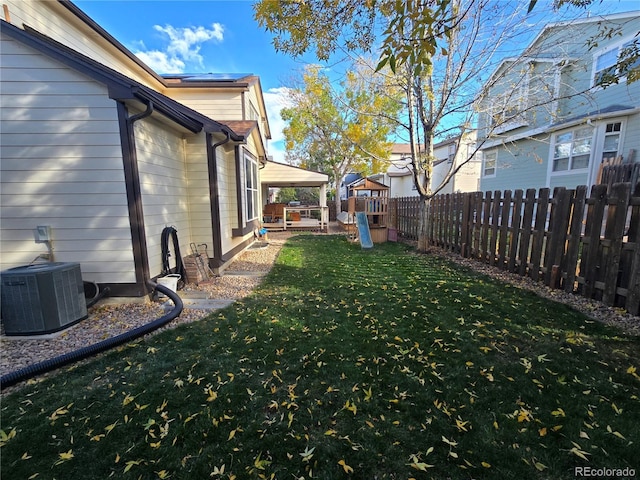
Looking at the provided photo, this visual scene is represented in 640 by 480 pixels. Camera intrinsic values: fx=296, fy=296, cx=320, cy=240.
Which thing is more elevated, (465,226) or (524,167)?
(524,167)

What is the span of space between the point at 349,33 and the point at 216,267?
196 inches

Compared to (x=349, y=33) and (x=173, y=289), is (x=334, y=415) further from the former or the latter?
(x=349, y=33)

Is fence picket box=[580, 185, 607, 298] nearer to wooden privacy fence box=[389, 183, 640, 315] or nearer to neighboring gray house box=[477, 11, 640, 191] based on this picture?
wooden privacy fence box=[389, 183, 640, 315]

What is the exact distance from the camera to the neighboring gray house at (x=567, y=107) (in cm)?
726

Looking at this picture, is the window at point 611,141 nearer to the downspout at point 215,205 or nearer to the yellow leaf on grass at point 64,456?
the downspout at point 215,205

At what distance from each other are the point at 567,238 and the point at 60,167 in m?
7.47

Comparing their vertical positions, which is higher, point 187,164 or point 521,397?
point 187,164

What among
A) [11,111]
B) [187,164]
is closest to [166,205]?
[187,164]

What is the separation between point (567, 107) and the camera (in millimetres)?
11195

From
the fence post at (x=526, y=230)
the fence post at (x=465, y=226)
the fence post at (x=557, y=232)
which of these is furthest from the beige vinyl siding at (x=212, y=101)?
the fence post at (x=557, y=232)

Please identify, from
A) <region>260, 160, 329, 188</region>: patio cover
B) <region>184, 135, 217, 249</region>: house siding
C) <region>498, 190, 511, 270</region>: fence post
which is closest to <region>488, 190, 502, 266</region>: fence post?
<region>498, 190, 511, 270</region>: fence post

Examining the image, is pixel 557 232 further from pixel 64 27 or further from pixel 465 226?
pixel 64 27

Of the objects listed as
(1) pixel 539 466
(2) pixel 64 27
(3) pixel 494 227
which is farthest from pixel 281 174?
(1) pixel 539 466

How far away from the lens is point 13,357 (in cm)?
305
